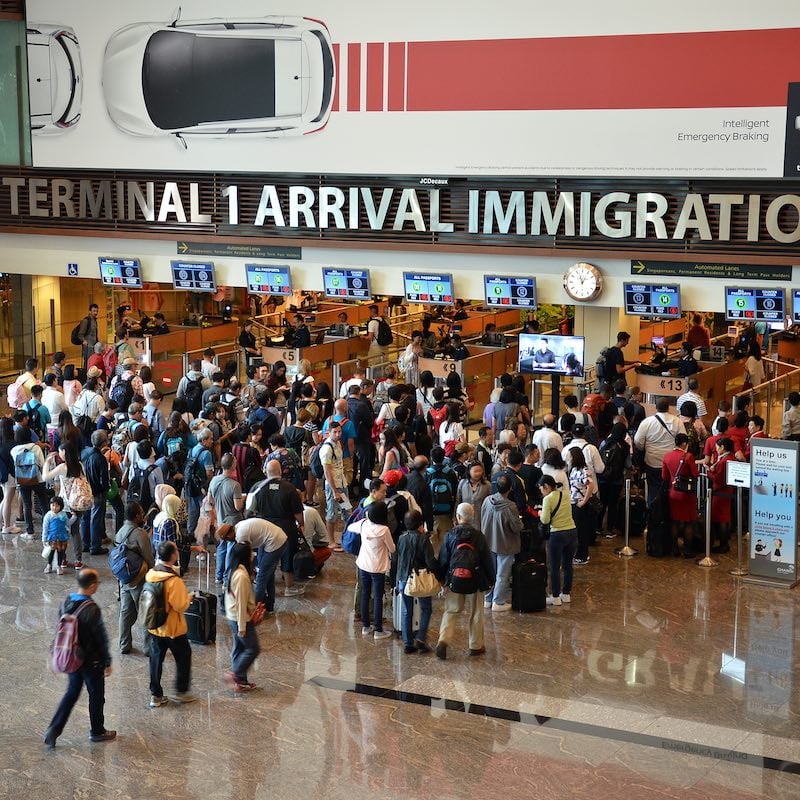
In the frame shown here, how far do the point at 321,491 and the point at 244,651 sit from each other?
552cm

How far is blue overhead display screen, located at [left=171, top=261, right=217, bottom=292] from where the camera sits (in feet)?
69.0

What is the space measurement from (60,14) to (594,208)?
1005cm

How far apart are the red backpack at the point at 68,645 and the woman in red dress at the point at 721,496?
23.0ft

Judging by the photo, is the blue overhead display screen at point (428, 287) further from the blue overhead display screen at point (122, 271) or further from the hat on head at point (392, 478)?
the hat on head at point (392, 478)

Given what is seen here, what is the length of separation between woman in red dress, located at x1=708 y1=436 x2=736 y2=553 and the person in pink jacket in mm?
4062

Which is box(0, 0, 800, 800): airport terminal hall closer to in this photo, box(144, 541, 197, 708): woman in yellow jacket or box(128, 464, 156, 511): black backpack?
box(144, 541, 197, 708): woman in yellow jacket

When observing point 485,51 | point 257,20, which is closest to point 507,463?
point 485,51

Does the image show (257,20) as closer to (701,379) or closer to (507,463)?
(701,379)

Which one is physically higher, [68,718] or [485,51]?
[485,51]

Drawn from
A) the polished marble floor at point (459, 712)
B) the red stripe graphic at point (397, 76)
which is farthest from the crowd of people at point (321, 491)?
the red stripe graphic at point (397, 76)

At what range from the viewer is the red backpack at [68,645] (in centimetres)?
847

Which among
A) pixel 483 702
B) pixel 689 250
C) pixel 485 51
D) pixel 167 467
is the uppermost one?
pixel 485 51

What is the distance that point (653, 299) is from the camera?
1788cm

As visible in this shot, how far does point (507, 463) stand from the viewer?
12.2m
